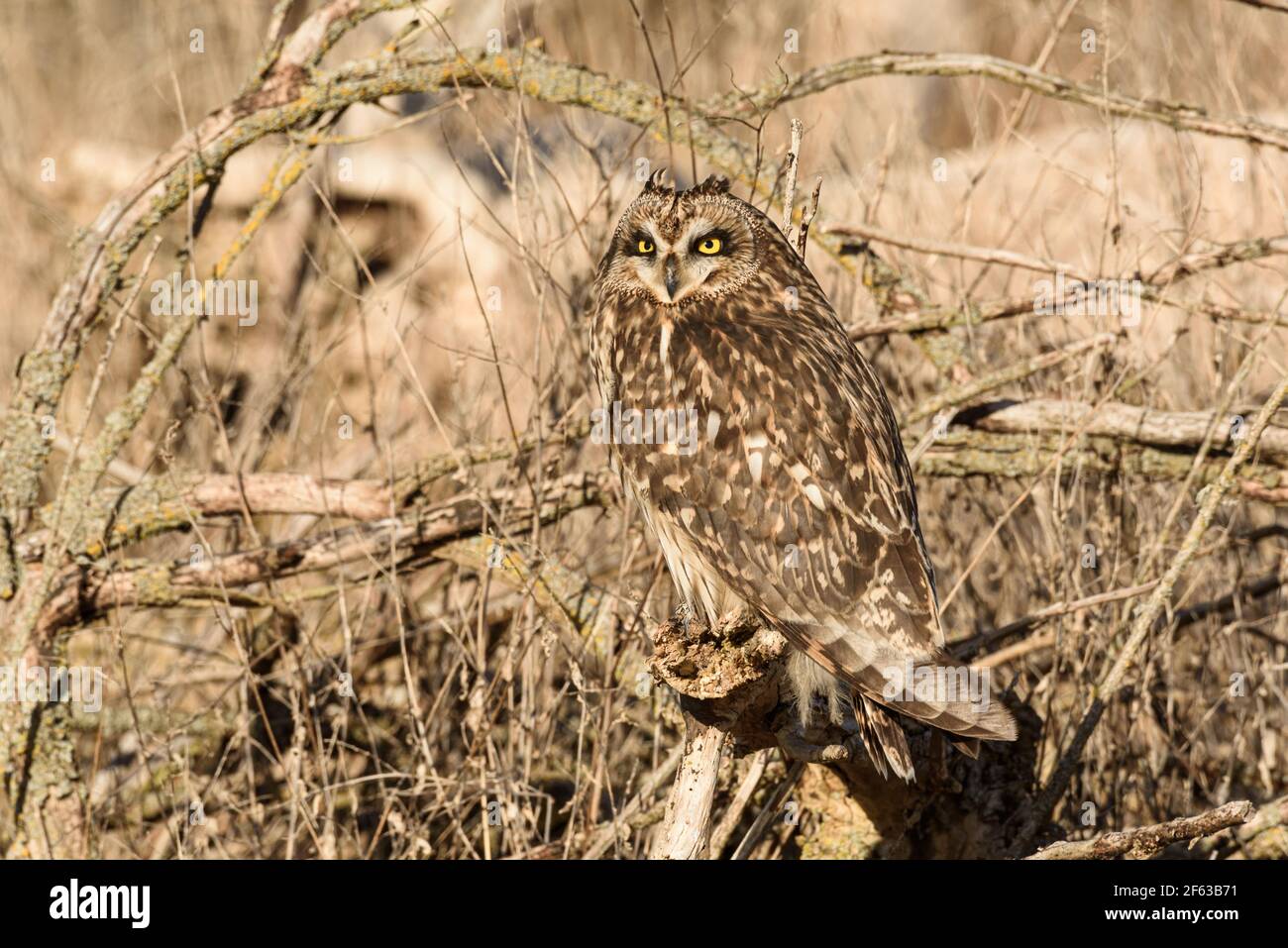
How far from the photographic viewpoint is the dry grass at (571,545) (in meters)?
3.55

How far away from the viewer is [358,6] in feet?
13.1

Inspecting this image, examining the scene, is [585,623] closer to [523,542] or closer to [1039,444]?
[523,542]

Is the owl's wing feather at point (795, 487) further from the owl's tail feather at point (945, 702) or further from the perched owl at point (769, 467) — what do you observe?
the owl's tail feather at point (945, 702)

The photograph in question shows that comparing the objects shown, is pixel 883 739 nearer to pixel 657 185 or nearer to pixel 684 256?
pixel 684 256

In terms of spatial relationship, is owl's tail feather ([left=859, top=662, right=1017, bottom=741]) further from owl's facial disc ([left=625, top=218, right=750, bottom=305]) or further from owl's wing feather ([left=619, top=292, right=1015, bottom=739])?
owl's facial disc ([left=625, top=218, right=750, bottom=305])

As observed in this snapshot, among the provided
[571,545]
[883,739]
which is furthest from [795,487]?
[571,545]

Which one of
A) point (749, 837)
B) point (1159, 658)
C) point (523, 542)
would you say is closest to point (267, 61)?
point (523, 542)

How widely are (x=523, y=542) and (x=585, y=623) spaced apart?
13.4 inches

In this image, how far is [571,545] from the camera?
439 centimetres

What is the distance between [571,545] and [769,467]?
138 cm

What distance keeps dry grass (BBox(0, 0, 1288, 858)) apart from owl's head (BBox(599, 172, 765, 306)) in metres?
0.19

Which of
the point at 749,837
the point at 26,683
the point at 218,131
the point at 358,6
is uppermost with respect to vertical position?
the point at 358,6

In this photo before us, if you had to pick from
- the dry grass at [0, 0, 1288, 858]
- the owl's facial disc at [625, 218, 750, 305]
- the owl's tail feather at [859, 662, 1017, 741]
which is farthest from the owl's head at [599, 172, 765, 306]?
the owl's tail feather at [859, 662, 1017, 741]

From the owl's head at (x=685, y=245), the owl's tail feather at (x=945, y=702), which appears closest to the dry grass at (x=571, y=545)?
the owl's head at (x=685, y=245)
